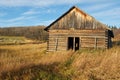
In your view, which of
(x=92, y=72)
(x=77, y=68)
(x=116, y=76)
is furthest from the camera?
(x=77, y=68)

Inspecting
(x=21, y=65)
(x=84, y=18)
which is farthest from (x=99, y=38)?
(x=21, y=65)

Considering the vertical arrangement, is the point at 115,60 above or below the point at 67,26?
below

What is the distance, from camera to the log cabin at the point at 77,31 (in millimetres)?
21750

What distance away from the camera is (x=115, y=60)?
10234 millimetres

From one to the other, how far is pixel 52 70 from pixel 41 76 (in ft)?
4.09

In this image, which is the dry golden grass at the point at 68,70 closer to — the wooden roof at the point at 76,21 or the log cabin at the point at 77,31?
the log cabin at the point at 77,31

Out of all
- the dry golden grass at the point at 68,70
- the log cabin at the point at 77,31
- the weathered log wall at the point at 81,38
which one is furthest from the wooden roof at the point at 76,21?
the dry golden grass at the point at 68,70

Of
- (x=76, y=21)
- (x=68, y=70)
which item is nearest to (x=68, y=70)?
(x=68, y=70)

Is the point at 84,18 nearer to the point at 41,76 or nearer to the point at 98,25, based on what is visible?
the point at 98,25

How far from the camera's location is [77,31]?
22469 mm

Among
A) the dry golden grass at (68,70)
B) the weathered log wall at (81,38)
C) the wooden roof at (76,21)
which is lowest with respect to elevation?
the dry golden grass at (68,70)

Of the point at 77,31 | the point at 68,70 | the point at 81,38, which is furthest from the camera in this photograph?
the point at 77,31

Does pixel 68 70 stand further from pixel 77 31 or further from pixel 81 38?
pixel 77 31

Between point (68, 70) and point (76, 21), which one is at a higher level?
point (76, 21)
